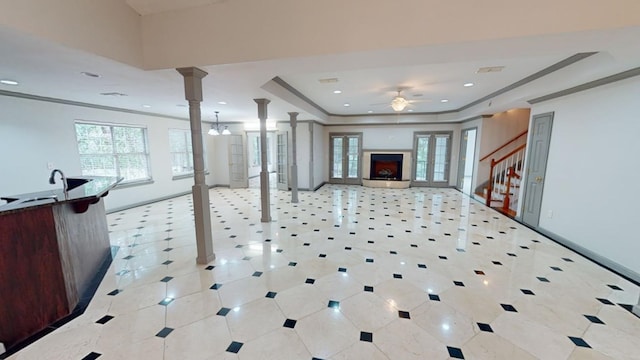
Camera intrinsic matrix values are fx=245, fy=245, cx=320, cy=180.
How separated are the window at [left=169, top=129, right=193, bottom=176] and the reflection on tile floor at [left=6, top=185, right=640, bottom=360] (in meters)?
3.24

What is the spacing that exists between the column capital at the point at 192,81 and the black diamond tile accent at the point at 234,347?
2583 mm

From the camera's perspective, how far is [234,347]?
198cm

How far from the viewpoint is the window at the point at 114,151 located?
530cm

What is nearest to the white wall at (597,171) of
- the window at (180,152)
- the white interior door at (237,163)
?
the white interior door at (237,163)

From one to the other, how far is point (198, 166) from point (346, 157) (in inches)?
286

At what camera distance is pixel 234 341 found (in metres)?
2.04

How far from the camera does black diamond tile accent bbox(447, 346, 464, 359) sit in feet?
6.20

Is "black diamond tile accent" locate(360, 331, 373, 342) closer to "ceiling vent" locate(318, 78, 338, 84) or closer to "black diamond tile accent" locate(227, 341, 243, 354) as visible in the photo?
"black diamond tile accent" locate(227, 341, 243, 354)

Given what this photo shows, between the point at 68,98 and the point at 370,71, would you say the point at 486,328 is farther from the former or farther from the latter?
the point at 68,98

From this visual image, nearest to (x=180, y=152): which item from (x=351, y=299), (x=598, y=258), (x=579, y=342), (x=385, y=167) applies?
(x=385, y=167)

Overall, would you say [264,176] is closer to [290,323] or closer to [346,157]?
[290,323]

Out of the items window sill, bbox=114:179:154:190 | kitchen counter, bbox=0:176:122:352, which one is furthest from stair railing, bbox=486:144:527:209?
window sill, bbox=114:179:154:190

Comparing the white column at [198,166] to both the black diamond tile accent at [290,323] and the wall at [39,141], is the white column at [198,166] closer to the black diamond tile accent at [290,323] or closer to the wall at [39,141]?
the black diamond tile accent at [290,323]

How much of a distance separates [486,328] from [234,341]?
220 cm
